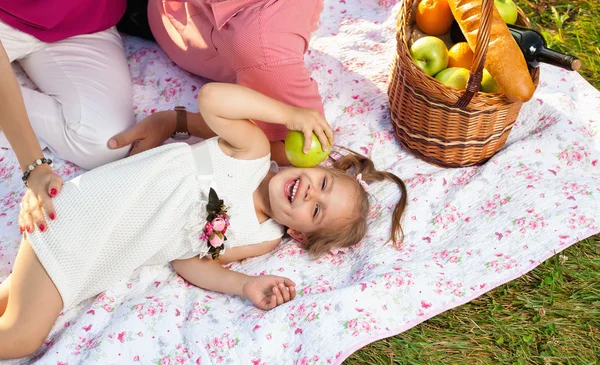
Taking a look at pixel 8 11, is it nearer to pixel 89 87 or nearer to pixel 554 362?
pixel 89 87

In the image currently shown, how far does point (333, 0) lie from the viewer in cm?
337

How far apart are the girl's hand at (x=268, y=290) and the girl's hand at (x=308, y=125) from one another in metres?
0.48

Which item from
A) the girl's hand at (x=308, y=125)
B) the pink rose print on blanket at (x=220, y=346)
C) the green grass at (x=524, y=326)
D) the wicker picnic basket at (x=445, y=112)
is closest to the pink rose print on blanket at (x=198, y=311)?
the pink rose print on blanket at (x=220, y=346)

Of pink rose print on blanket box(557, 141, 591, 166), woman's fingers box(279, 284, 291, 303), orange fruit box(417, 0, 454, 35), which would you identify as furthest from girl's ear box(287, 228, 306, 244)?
pink rose print on blanket box(557, 141, 591, 166)

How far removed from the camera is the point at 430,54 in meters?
2.46

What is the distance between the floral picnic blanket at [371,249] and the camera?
7.04 feet

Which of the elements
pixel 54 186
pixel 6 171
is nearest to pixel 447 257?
pixel 54 186

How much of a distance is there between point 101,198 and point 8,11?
0.89 metres

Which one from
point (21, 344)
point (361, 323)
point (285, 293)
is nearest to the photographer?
point (21, 344)

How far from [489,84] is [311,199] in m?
0.81

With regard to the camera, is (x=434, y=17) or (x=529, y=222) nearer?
(x=529, y=222)

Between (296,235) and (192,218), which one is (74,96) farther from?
(296,235)

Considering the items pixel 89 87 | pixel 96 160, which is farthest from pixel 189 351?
pixel 89 87

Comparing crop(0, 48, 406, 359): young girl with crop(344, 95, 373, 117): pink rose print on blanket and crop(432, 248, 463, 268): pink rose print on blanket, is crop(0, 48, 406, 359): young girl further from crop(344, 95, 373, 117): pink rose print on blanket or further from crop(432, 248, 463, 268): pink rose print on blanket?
crop(344, 95, 373, 117): pink rose print on blanket
